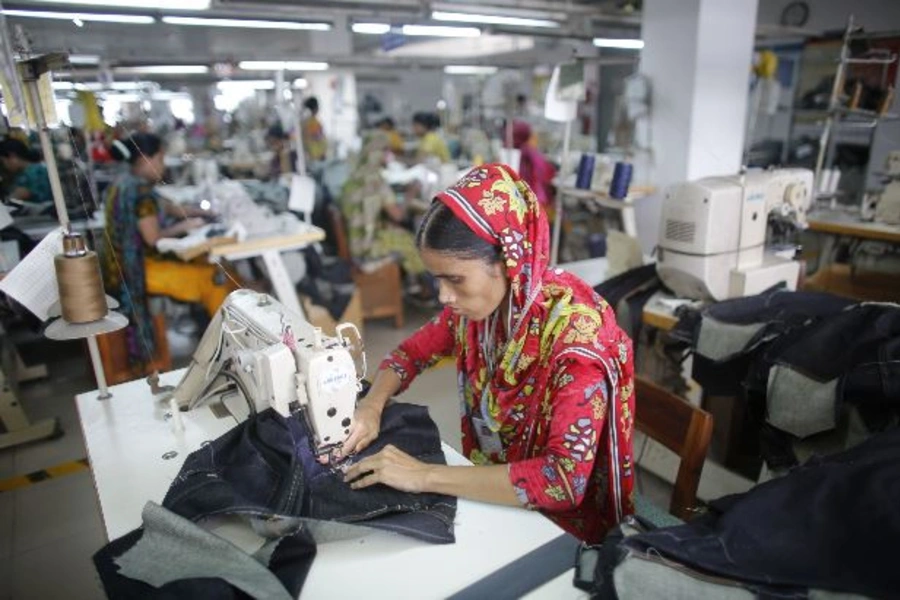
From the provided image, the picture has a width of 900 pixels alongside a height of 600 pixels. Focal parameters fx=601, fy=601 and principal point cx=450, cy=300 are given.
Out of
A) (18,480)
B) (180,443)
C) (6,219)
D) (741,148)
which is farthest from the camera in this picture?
(741,148)

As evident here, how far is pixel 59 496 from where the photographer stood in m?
2.85

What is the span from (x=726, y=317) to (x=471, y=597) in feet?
5.16

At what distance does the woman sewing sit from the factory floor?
0.96 m

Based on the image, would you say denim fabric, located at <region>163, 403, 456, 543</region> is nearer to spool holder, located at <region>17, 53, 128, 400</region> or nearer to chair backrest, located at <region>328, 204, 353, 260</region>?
spool holder, located at <region>17, 53, 128, 400</region>

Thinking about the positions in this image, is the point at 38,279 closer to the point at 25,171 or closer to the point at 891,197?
the point at 25,171

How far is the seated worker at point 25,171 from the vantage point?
13.9 ft

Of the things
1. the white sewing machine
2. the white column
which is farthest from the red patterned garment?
the white column

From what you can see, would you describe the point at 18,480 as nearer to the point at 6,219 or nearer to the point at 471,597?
the point at 6,219

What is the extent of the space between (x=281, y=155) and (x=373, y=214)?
10.9ft

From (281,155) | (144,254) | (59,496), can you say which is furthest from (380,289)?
(281,155)

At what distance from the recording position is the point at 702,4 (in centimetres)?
477

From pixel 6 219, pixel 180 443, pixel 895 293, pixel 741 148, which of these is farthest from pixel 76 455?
pixel 741 148

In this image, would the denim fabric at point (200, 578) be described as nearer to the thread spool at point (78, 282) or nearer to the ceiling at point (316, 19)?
the thread spool at point (78, 282)

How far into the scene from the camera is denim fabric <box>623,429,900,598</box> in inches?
34.2
